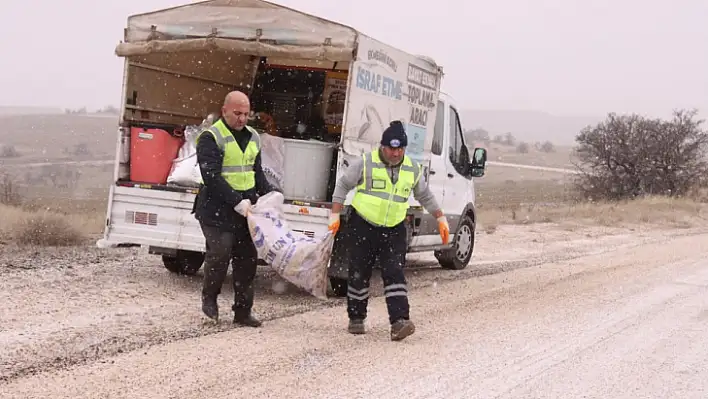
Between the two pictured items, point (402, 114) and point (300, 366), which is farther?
point (402, 114)

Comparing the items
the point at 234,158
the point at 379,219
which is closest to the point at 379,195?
the point at 379,219

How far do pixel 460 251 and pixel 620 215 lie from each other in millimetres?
13410

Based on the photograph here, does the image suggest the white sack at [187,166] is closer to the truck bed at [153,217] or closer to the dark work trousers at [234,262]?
the truck bed at [153,217]

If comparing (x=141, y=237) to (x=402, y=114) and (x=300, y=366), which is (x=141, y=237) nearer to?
(x=402, y=114)

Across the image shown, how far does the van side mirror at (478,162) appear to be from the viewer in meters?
11.8

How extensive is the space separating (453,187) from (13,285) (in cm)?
531

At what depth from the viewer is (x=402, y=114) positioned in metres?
9.58

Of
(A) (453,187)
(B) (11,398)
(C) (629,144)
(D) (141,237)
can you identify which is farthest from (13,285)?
(C) (629,144)

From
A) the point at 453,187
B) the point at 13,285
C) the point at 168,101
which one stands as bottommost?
the point at 13,285

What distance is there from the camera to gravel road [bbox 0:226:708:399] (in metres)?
5.46

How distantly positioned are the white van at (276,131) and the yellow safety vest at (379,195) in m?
0.64

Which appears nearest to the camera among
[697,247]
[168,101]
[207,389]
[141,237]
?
[207,389]

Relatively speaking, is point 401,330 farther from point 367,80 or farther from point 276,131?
point 276,131

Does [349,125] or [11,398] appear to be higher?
[349,125]
